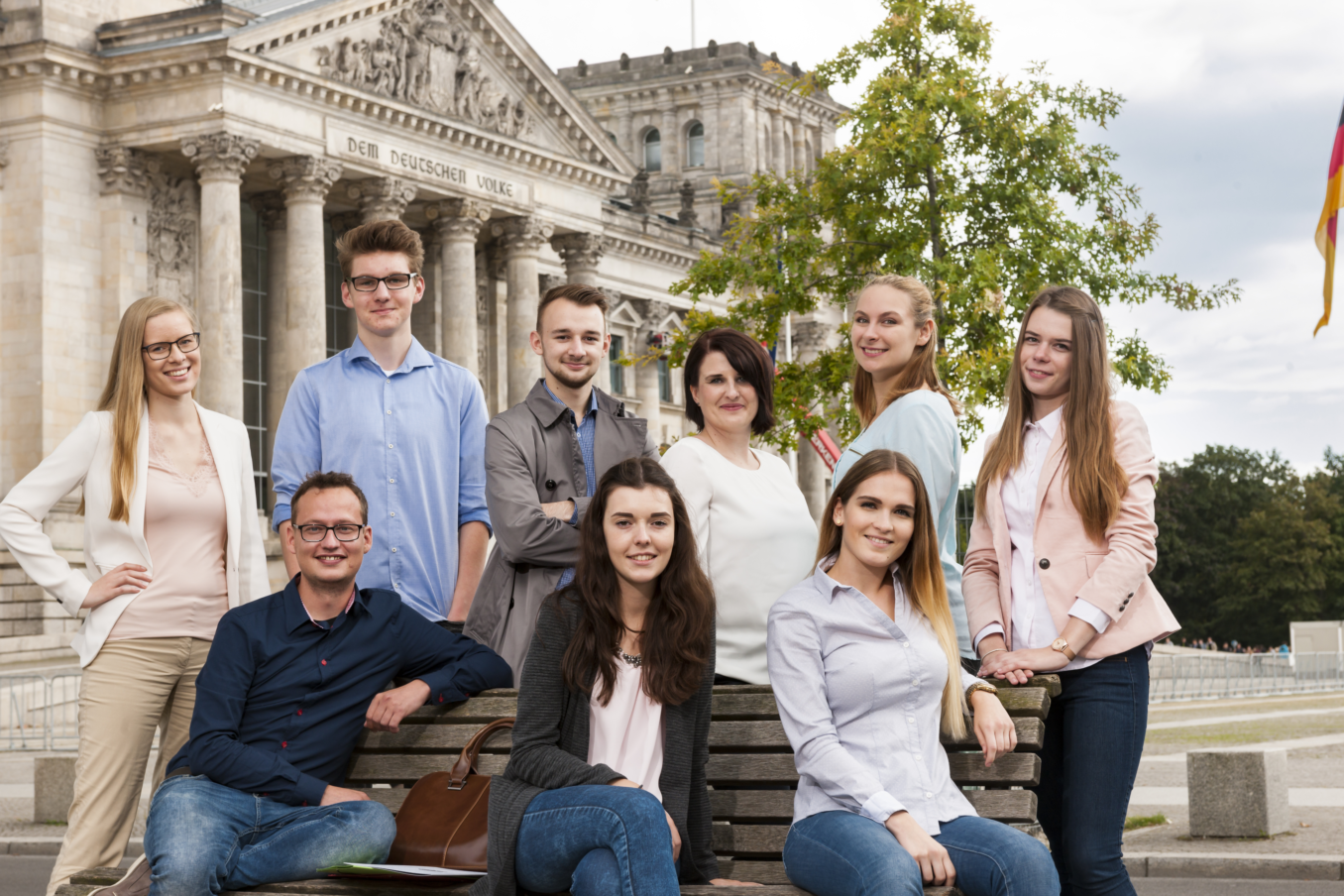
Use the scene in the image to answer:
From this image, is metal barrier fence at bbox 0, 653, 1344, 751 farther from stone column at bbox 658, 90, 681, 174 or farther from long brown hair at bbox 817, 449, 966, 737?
stone column at bbox 658, 90, 681, 174

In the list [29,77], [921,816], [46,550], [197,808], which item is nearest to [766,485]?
[921,816]

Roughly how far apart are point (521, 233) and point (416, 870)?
43.2m

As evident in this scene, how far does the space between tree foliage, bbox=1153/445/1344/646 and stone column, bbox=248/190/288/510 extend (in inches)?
2352

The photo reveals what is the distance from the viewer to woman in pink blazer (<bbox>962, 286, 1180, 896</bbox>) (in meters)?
5.60

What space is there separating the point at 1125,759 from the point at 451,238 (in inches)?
1624

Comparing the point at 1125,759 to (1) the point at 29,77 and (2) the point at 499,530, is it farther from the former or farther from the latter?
(1) the point at 29,77

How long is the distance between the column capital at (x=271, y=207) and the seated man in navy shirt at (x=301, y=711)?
37.4 metres

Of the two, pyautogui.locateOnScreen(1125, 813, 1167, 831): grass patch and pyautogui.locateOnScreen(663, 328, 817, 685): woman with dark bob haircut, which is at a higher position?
pyautogui.locateOnScreen(663, 328, 817, 685): woman with dark bob haircut

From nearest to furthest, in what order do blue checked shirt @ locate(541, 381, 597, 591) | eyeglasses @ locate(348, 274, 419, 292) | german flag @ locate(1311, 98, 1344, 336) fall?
blue checked shirt @ locate(541, 381, 597, 591) < eyeglasses @ locate(348, 274, 419, 292) < german flag @ locate(1311, 98, 1344, 336)

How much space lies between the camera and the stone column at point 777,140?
72.6 meters

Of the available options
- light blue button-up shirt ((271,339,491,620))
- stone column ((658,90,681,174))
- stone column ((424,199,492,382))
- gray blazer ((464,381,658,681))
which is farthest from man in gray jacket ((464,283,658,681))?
stone column ((658,90,681,174))

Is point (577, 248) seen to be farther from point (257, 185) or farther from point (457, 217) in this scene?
point (257, 185)

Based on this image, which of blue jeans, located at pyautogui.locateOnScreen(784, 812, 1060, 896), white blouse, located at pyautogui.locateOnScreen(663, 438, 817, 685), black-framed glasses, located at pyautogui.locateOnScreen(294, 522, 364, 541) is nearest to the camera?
blue jeans, located at pyautogui.locateOnScreen(784, 812, 1060, 896)

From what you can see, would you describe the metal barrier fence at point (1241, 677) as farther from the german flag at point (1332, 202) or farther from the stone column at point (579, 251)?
the german flag at point (1332, 202)
